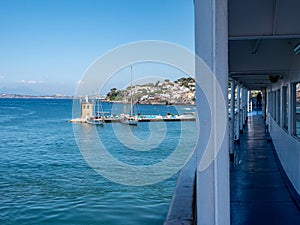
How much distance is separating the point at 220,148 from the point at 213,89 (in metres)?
0.31

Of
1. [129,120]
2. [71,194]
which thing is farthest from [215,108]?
[129,120]

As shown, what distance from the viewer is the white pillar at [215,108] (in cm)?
186


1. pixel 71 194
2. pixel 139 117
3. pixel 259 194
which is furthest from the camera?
pixel 139 117

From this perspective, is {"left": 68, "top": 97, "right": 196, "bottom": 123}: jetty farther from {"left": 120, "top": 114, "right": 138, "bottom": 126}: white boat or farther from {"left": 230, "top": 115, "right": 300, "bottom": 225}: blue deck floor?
{"left": 230, "top": 115, "right": 300, "bottom": 225}: blue deck floor

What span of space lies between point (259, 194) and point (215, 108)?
10.4ft

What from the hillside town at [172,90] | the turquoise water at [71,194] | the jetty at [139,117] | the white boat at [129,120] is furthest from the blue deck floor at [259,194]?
the jetty at [139,117]

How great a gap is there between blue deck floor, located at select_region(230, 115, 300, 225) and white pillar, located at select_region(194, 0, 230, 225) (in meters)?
1.84

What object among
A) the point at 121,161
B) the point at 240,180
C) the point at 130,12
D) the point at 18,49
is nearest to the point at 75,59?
the point at 130,12

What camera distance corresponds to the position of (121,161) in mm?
19969

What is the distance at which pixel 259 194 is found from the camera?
185 inches

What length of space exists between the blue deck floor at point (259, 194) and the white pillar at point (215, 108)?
1.84 meters

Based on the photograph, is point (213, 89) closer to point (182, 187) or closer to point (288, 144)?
point (182, 187)

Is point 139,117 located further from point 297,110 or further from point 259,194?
point 259,194

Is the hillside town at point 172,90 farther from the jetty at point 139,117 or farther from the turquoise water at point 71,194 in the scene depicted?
the turquoise water at point 71,194
